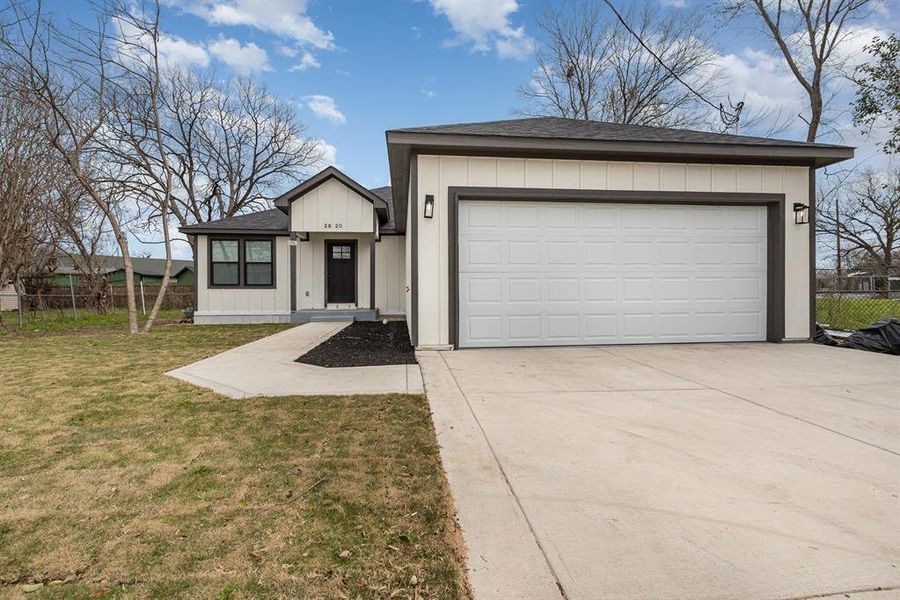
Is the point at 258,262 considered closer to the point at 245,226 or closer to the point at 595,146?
the point at 245,226

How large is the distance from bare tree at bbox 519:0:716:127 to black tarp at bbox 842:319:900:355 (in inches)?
526

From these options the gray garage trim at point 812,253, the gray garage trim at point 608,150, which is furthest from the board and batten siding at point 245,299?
the gray garage trim at point 812,253

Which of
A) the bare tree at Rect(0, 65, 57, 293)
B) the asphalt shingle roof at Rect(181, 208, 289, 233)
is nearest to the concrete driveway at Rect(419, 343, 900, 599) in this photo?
the asphalt shingle roof at Rect(181, 208, 289, 233)

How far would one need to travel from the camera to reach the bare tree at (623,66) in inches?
660

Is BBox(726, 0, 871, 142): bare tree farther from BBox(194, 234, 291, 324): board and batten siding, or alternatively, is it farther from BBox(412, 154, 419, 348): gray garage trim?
BBox(194, 234, 291, 324): board and batten siding

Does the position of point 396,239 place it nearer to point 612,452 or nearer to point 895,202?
point 612,452

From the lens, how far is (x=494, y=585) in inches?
60.6

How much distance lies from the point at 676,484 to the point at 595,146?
5.33 meters

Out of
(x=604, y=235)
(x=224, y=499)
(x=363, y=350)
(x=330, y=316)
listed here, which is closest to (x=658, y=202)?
(x=604, y=235)

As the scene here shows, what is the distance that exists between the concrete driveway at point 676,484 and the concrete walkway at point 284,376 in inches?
19.7

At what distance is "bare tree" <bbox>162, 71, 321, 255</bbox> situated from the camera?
67.5 feet

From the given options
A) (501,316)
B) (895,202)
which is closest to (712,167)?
(501,316)

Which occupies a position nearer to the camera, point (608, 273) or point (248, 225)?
point (608, 273)

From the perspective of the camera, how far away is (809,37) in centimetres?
1331
